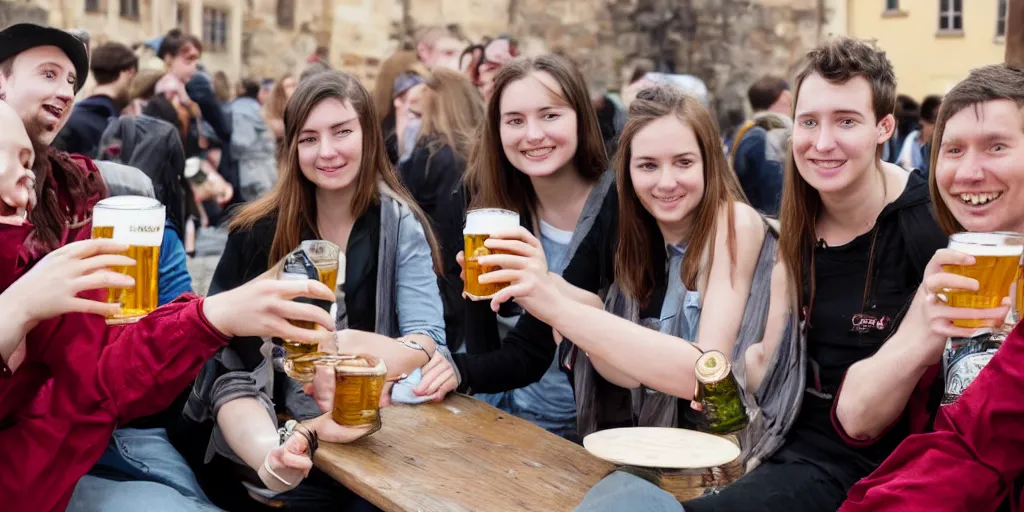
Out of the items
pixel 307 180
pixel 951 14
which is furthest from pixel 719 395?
pixel 951 14

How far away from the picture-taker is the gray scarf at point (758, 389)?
254cm

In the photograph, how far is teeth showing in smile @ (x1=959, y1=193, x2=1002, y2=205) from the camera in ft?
7.23

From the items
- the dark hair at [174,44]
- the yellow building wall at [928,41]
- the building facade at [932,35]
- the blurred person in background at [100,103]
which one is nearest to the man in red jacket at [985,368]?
the blurred person in background at [100,103]

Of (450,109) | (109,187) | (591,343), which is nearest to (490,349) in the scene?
(591,343)

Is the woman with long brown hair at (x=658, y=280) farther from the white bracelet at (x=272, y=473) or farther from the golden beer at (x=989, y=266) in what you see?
the golden beer at (x=989, y=266)

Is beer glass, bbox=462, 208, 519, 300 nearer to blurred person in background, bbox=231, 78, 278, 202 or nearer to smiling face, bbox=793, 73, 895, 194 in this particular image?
smiling face, bbox=793, 73, 895, 194

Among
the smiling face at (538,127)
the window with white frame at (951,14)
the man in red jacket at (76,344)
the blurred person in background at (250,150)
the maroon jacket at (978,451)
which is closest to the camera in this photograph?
the maroon jacket at (978,451)

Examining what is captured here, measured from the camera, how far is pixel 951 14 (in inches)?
1065

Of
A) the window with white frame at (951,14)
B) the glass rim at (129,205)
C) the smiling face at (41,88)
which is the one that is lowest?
the glass rim at (129,205)

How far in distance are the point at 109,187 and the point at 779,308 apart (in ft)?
6.10

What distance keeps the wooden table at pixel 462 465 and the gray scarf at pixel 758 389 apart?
278 millimetres

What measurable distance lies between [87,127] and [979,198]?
204 inches

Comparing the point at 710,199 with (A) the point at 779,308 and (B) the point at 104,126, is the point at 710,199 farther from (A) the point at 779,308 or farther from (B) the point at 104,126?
(B) the point at 104,126

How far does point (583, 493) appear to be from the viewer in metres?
2.23
